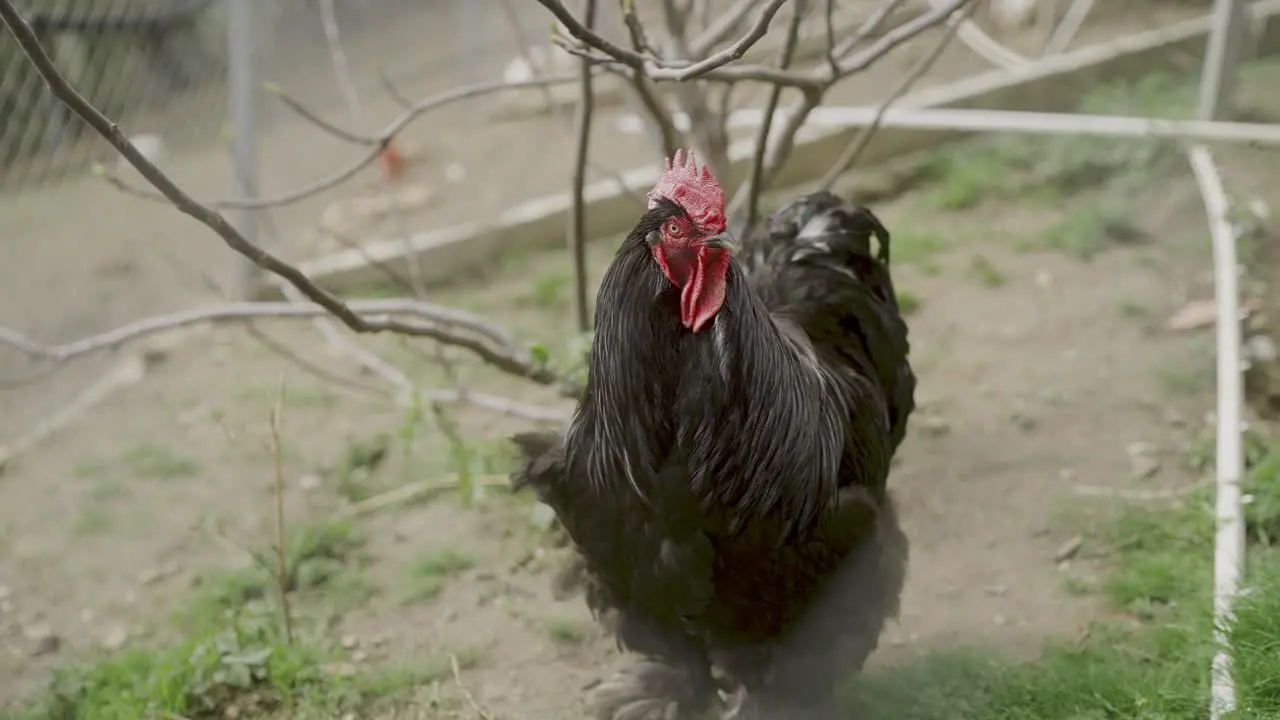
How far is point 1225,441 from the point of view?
3635 mm

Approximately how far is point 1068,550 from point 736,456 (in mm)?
1751

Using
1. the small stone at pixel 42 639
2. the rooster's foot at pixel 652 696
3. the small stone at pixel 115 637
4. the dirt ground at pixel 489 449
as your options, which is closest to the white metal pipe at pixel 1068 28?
the dirt ground at pixel 489 449

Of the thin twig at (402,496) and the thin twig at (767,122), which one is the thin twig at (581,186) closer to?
the thin twig at (767,122)

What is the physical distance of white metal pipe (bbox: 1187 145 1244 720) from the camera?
2.84 metres

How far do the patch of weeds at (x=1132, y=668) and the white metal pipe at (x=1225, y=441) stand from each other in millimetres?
39

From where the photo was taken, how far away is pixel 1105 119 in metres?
5.59

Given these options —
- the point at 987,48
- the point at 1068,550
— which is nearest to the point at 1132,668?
the point at 1068,550

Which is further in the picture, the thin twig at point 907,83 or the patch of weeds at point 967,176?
the patch of weeds at point 967,176

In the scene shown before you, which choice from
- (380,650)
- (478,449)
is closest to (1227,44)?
(478,449)

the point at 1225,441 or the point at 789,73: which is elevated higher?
the point at 789,73

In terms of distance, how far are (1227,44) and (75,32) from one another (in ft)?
21.4

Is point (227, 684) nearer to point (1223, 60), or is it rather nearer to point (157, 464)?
point (157, 464)

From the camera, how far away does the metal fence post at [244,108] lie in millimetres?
5180

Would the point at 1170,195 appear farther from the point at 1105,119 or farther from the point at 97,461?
the point at 97,461
